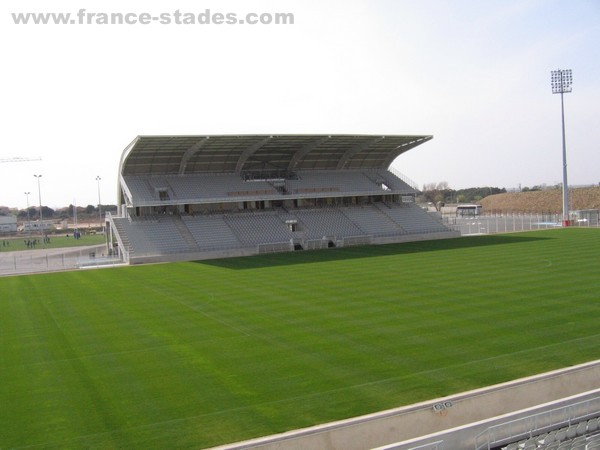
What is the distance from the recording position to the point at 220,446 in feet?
29.9

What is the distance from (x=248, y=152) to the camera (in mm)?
46812

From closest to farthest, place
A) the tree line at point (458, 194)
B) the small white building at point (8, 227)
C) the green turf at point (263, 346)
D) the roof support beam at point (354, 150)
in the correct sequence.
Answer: the green turf at point (263, 346) < the roof support beam at point (354, 150) < the small white building at point (8, 227) < the tree line at point (458, 194)

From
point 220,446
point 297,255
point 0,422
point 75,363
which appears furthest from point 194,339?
point 297,255

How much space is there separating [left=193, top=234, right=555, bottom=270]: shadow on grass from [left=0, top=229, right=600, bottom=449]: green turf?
624 cm

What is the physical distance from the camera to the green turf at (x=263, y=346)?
34.8 ft

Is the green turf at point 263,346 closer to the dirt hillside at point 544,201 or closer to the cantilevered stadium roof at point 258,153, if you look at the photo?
→ the cantilevered stadium roof at point 258,153

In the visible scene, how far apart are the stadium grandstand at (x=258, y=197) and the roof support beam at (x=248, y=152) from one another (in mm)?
87

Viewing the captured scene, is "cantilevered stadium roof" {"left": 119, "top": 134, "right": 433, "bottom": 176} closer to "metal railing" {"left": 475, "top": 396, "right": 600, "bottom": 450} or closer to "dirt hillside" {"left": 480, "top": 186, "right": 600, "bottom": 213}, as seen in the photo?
"metal railing" {"left": 475, "top": 396, "right": 600, "bottom": 450}

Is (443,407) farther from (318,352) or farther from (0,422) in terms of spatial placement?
(0,422)

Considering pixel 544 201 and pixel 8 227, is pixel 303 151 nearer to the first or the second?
pixel 544 201

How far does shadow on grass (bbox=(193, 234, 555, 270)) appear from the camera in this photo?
3481 centimetres

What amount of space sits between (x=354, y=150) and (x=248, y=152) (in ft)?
33.1

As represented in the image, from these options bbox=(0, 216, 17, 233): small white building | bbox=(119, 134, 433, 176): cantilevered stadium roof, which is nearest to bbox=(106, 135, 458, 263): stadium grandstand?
bbox=(119, 134, 433, 176): cantilevered stadium roof

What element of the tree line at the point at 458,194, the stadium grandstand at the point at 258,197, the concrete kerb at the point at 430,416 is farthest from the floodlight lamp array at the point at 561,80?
Result: the tree line at the point at 458,194
